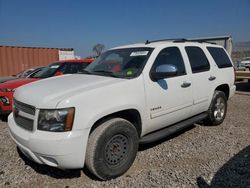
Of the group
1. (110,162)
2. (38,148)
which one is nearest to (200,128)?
(110,162)

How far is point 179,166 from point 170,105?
951 mm

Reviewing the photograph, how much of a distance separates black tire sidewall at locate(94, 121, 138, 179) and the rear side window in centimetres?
286

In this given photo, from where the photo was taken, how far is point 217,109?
5.10 meters

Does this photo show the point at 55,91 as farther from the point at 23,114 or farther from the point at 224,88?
the point at 224,88

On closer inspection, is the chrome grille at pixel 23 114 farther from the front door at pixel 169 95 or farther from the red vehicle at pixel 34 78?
the red vehicle at pixel 34 78

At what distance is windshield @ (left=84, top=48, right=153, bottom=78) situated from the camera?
3416 mm

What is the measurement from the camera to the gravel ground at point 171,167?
9.87 feet

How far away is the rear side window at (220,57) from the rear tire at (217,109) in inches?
25.8

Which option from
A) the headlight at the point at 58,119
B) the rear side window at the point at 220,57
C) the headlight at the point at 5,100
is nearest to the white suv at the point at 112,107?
the headlight at the point at 58,119

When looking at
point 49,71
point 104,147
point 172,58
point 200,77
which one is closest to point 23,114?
point 104,147

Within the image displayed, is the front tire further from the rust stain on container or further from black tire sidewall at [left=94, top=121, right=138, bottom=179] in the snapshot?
the rust stain on container

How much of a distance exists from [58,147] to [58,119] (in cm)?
31

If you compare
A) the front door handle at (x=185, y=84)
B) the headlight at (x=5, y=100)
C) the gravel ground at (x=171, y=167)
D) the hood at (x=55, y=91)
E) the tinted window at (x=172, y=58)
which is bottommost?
the gravel ground at (x=171, y=167)

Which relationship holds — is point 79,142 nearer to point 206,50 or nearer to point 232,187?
point 232,187
